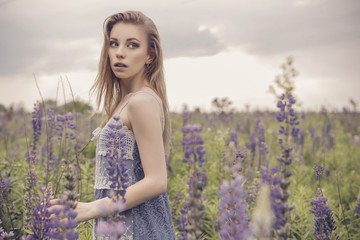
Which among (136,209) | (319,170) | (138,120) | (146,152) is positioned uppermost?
(138,120)

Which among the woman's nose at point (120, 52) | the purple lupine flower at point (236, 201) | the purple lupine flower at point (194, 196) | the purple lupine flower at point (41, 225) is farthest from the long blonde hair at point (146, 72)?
the purple lupine flower at point (236, 201)

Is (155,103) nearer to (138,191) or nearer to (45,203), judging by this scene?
Answer: (138,191)

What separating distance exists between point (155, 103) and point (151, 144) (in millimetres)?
304

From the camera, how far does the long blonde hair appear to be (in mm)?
2848

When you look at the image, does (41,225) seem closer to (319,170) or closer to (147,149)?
(147,149)

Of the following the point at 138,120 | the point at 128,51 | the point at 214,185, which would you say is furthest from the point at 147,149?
the point at 214,185

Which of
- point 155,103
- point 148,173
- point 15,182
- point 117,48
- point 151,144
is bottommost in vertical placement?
point 15,182

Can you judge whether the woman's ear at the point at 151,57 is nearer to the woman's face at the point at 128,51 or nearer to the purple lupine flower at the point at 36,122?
the woman's face at the point at 128,51

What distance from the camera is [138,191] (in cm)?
214

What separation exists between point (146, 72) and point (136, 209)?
3.54ft

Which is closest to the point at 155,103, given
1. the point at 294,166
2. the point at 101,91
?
the point at 101,91

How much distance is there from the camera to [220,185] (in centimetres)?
140

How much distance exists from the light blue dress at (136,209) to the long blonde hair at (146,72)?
1.29ft

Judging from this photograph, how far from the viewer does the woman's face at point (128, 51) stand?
2.68 m
